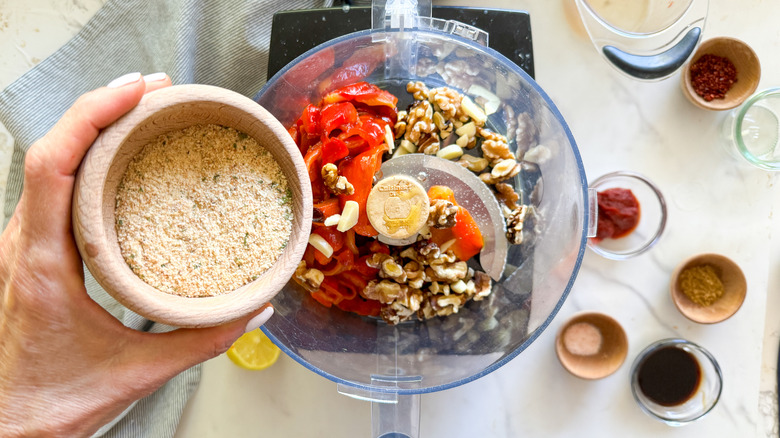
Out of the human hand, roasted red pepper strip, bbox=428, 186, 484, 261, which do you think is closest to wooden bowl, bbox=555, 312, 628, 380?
roasted red pepper strip, bbox=428, 186, 484, 261

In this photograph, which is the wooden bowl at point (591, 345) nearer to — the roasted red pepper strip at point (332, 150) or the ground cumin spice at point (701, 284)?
the ground cumin spice at point (701, 284)

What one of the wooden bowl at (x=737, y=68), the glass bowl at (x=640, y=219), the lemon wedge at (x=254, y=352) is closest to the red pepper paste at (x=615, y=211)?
the glass bowl at (x=640, y=219)

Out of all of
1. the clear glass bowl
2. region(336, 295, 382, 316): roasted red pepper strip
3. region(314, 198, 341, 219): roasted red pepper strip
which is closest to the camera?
region(314, 198, 341, 219): roasted red pepper strip

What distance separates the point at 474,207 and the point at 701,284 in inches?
A: 25.4

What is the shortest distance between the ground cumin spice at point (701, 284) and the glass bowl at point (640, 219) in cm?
11

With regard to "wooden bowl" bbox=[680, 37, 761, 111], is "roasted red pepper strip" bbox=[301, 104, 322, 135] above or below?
above

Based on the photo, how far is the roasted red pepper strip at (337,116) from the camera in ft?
3.52

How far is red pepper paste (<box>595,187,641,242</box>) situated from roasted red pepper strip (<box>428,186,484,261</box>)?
1.35ft

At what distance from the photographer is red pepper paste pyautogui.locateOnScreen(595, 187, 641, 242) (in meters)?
1.38

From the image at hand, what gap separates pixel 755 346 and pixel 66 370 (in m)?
1.48

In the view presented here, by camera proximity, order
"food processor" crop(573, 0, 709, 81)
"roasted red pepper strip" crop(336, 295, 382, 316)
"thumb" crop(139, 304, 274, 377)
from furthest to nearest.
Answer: "food processor" crop(573, 0, 709, 81) < "roasted red pepper strip" crop(336, 295, 382, 316) < "thumb" crop(139, 304, 274, 377)

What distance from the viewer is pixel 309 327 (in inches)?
46.3

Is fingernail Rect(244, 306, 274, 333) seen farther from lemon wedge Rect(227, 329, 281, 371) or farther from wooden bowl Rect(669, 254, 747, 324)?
wooden bowl Rect(669, 254, 747, 324)

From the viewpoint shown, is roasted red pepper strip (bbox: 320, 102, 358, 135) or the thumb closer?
the thumb
